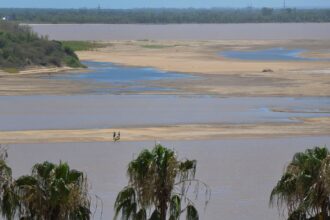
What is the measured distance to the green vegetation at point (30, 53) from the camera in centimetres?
5472

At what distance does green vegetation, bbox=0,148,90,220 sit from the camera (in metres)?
12.0

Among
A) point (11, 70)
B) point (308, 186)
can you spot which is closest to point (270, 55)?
point (11, 70)

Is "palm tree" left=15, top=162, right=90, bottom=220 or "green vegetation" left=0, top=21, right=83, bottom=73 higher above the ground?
"palm tree" left=15, top=162, right=90, bottom=220

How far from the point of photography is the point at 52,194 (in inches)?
473

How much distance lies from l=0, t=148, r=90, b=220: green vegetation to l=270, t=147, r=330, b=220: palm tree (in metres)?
2.50

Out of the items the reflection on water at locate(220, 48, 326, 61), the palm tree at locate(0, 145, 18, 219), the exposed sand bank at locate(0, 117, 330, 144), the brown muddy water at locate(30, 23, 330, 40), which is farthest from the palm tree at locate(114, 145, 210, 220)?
the brown muddy water at locate(30, 23, 330, 40)

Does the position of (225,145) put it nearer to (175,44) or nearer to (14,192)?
(14,192)

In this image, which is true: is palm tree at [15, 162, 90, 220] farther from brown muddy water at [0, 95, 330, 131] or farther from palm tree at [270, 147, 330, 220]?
brown muddy water at [0, 95, 330, 131]

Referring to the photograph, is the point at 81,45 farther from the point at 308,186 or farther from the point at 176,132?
the point at 308,186

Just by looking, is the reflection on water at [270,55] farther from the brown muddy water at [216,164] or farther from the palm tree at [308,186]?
the palm tree at [308,186]

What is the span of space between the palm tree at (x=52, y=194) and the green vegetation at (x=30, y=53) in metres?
40.9

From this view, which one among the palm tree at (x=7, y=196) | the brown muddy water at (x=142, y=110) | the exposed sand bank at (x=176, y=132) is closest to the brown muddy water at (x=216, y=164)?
the exposed sand bank at (x=176, y=132)

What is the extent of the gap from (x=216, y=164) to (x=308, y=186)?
12.4 meters

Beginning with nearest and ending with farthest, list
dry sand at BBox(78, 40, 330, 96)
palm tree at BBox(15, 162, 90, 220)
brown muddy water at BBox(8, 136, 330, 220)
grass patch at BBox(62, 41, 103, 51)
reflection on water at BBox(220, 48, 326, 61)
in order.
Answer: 1. palm tree at BBox(15, 162, 90, 220)
2. brown muddy water at BBox(8, 136, 330, 220)
3. dry sand at BBox(78, 40, 330, 96)
4. reflection on water at BBox(220, 48, 326, 61)
5. grass patch at BBox(62, 41, 103, 51)
